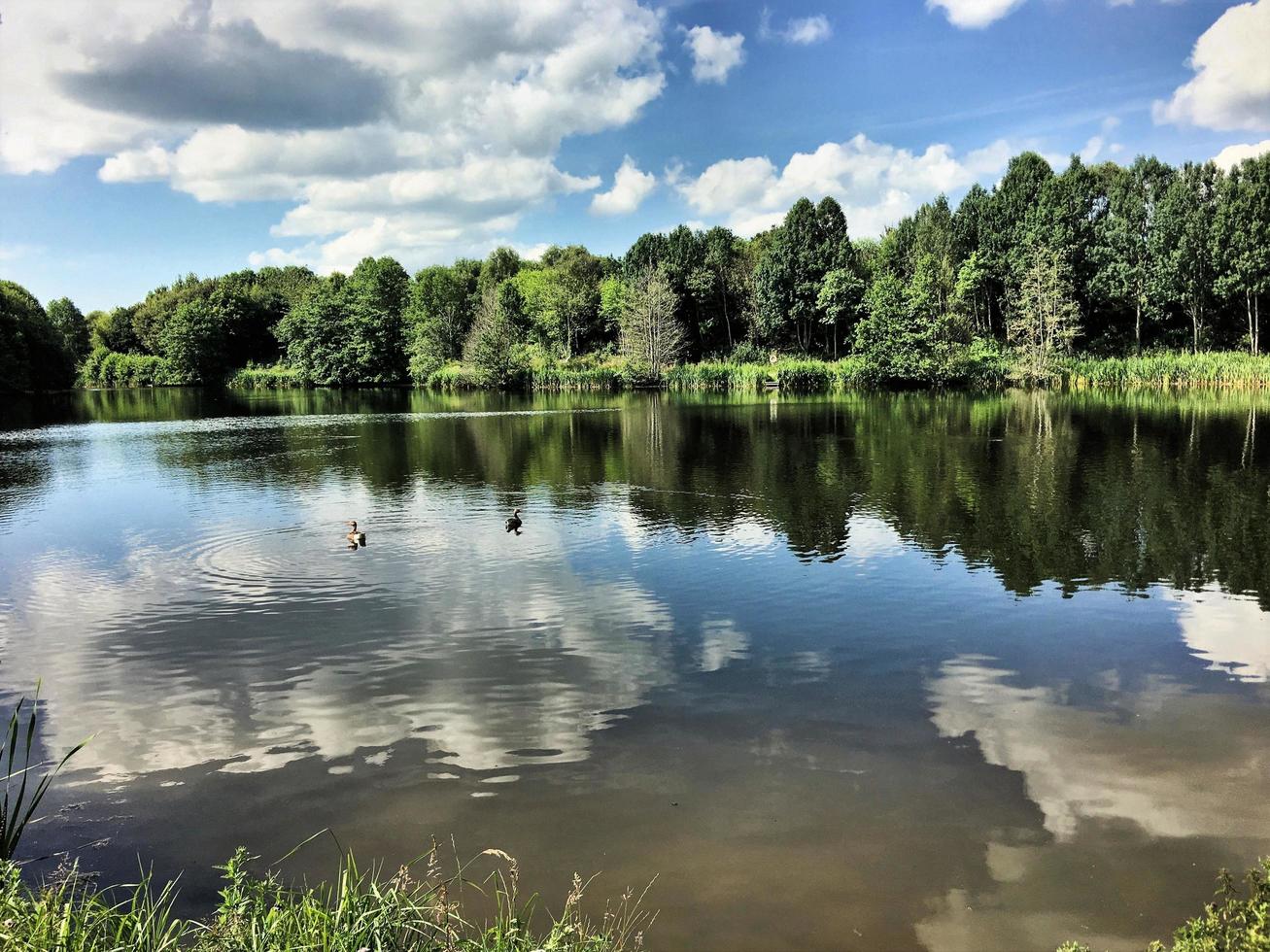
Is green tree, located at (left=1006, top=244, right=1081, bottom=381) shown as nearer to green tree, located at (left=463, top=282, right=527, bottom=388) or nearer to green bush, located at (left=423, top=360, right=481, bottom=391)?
green tree, located at (left=463, top=282, right=527, bottom=388)

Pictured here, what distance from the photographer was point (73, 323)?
12394cm

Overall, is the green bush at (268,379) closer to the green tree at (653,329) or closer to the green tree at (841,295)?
the green tree at (653,329)

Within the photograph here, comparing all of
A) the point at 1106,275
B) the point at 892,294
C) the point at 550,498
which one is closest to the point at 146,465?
the point at 550,498

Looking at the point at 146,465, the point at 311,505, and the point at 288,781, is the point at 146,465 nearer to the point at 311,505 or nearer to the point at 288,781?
the point at 311,505

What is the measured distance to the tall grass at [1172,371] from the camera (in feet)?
167

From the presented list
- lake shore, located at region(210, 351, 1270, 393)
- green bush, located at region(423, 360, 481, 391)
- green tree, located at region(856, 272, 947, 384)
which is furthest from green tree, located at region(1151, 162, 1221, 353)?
green bush, located at region(423, 360, 481, 391)

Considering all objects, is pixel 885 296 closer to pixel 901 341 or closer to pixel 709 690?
pixel 901 341

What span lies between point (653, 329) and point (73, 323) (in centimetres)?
10366

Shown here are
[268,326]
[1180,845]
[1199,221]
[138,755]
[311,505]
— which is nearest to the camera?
[1180,845]

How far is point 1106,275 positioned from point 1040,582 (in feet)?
198

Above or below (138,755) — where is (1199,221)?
above

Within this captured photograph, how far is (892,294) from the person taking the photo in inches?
2408

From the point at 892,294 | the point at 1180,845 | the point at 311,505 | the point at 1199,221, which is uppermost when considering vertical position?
the point at 1199,221

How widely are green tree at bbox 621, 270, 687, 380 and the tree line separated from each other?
0.17 metres
